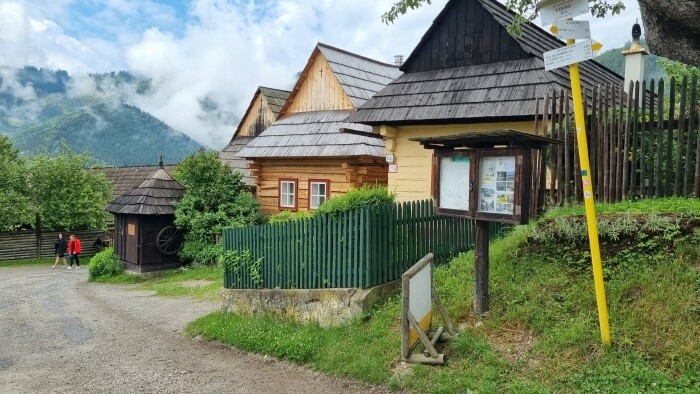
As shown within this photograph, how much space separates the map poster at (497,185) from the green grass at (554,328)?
103 centimetres

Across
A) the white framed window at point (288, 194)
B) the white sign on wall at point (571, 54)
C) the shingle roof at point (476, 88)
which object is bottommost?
the white framed window at point (288, 194)

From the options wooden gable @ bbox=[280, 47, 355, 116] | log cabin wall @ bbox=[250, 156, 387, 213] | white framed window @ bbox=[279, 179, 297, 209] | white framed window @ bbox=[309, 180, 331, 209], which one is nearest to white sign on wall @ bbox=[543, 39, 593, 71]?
log cabin wall @ bbox=[250, 156, 387, 213]

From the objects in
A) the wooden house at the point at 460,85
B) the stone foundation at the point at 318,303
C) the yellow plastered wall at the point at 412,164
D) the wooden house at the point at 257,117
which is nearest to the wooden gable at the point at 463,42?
the wooden house at the point at 460,85

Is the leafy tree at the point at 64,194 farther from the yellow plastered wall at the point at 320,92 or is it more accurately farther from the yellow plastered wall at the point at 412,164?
the yellow plastered wall at the point at 412,164

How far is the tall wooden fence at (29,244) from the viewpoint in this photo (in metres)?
21.5

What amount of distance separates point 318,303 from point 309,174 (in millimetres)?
9485

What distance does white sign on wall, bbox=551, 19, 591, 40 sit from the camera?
14.3 feet

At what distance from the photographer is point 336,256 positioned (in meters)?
7.17

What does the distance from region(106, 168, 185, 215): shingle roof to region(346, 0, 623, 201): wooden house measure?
857 cm

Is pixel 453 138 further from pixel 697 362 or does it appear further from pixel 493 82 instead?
pixel 493 82

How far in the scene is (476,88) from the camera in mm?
10164

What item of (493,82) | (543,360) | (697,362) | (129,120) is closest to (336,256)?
(543,360)

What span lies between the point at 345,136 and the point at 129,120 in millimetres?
198919

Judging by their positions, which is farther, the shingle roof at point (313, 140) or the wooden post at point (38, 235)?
the wooden post at point (38, 235)
